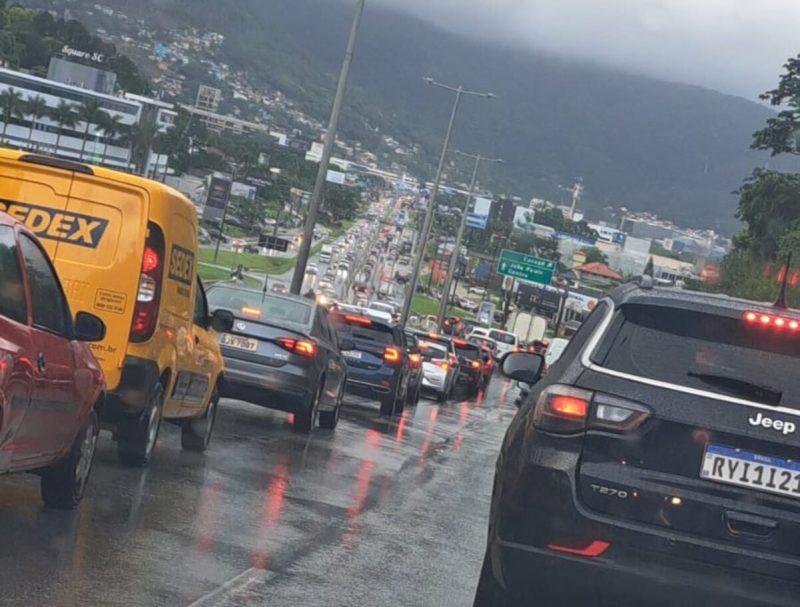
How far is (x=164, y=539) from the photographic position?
8734mm

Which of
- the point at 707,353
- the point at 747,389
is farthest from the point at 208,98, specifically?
the point at 747,389

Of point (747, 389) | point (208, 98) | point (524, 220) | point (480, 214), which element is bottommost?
point (747, 389)

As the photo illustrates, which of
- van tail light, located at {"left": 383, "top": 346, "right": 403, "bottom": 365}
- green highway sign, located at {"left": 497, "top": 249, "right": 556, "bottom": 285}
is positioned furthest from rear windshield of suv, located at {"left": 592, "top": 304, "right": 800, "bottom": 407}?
green highway sign, located at {"left": 497, "top": 249, "right": 556, "bottom": 285}

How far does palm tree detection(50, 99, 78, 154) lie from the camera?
90.0 metres

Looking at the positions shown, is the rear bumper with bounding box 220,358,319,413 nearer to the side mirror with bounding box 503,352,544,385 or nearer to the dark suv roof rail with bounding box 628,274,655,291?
the side mirror with bounding box 503,352,544,385

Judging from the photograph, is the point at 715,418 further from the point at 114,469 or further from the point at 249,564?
the point at 114,469

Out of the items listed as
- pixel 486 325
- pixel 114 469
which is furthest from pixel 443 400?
pixel 486 325

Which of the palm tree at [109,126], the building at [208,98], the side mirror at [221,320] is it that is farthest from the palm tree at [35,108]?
the side mirror at [221,320]

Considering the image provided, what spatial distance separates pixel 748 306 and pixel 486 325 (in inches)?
4235

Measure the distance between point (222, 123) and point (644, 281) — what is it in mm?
81996

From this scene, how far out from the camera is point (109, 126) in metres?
83.5

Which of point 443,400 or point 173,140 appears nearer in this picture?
point 443,400

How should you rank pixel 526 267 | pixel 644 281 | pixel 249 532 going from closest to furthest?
1. pixel 644 281
2. pixel 249 532
3. pixel 526 267

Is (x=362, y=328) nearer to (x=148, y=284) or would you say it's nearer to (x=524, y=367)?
(x=148, y=284)
